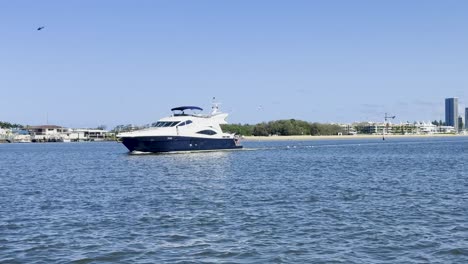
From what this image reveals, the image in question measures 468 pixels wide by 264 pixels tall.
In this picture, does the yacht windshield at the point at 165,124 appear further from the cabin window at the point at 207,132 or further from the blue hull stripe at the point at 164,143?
the cabin window at the point at 207,132

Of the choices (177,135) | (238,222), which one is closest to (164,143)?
(177,135)

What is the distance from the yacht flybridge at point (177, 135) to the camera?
76.5 meters

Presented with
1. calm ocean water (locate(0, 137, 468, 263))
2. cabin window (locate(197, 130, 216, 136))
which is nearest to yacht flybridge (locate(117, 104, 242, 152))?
cabin window (locate(197, 130, 216, 136))

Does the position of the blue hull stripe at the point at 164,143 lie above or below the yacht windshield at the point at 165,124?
below

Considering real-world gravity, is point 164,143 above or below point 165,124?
below

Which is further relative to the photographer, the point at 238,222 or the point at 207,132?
the point at 207,132

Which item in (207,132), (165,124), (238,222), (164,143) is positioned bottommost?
(238,222)

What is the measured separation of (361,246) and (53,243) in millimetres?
9100

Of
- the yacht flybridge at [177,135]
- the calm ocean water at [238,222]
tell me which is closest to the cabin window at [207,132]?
the yacht flybridge at [177,135]

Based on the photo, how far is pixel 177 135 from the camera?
7744 cm

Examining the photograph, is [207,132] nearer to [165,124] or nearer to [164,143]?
[165,124]

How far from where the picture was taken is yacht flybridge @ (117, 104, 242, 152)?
251 ft

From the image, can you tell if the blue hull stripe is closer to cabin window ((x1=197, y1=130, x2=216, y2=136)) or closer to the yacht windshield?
cabin window ((x1=197, y1=130, x2=216, y2=136))

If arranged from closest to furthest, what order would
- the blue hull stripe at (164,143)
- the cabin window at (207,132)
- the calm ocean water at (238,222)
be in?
the calm ocean water at (238,222)
the blue hull stripe at (164,143)
the cabin window at (207,132)
